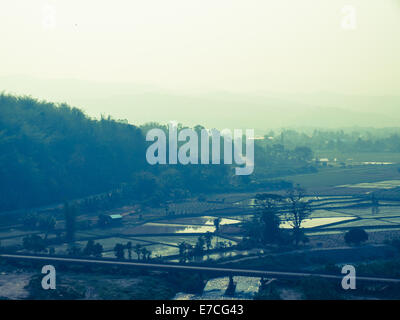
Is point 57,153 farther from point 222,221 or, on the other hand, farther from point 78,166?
point 222,221

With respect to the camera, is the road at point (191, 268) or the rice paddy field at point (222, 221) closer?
the road at point (191, 268)

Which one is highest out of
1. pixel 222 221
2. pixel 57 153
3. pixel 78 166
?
pixel 57 153

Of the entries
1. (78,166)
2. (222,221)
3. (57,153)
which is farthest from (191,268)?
(57,153)

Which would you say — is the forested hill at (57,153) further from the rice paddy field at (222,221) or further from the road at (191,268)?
the road at (191,268)

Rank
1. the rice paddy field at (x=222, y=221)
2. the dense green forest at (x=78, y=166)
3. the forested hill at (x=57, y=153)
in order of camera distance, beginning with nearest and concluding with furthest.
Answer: the rice paddy field at (x=222, y=221) → the forested hill at (x=57, y=153) → the dense green forest at (x=78, y=166)

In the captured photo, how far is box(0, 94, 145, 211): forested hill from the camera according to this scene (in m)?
34.1

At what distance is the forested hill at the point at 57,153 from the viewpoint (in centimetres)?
3406

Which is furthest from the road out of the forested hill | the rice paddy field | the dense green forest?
the forested hill

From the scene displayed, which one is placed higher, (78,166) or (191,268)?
(78,166)

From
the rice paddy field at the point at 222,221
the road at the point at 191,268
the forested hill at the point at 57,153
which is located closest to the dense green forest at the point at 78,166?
the forested hill at the point at 57,153

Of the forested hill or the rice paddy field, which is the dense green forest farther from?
the rice paddy field

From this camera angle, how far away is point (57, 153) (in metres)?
39.1

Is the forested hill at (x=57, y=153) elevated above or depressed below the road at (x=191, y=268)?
above
